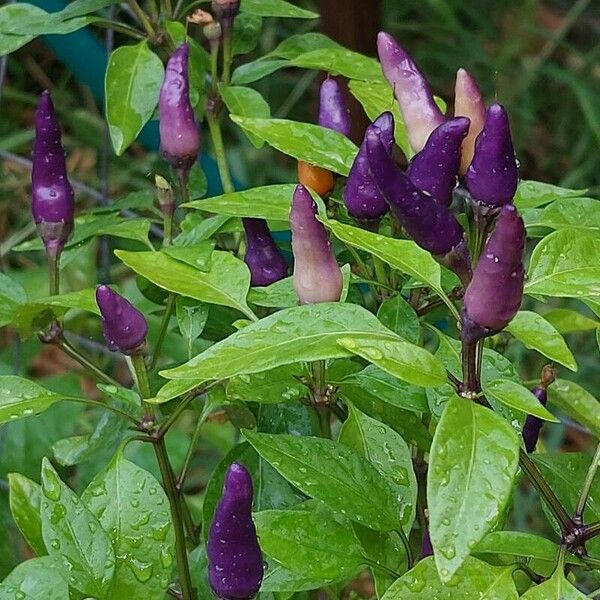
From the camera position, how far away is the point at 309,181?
711 mm

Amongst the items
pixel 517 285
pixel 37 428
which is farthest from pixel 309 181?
pixel 37 428

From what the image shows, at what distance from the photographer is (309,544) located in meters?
0.57

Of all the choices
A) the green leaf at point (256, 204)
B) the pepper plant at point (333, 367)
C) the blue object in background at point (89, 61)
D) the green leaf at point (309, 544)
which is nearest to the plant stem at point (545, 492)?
the pepper plant at point (333, 367)

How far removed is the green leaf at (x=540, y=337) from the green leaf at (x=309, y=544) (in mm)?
143

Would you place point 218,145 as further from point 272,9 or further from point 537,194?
point 537,194

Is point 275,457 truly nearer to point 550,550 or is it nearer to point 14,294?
point 550,550

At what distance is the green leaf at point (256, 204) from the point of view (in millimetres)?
646

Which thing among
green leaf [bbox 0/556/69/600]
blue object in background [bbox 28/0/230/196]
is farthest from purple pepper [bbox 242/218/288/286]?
blue object in background [bbox 28/0/230/196]

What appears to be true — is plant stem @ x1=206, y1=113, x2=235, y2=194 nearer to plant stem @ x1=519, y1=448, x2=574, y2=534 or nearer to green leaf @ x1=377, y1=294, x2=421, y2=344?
green leaf @ x1=377, y1=294, x2=421, y2=344

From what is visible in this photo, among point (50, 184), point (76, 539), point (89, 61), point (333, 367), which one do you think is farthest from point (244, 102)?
point (89, 61)

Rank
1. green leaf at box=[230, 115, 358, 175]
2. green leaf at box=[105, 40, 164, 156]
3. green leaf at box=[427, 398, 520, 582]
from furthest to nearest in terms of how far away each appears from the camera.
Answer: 1. green leaf at box=[105, 40, 164, 156]
2. green leaf at box=[230, 115, 358, 175]
3. green leaf at box=[427, 398, 520, 582]

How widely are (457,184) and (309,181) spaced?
0.14 m

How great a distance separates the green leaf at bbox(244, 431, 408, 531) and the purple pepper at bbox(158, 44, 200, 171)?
26cm

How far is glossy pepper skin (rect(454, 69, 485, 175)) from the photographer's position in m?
0.60
